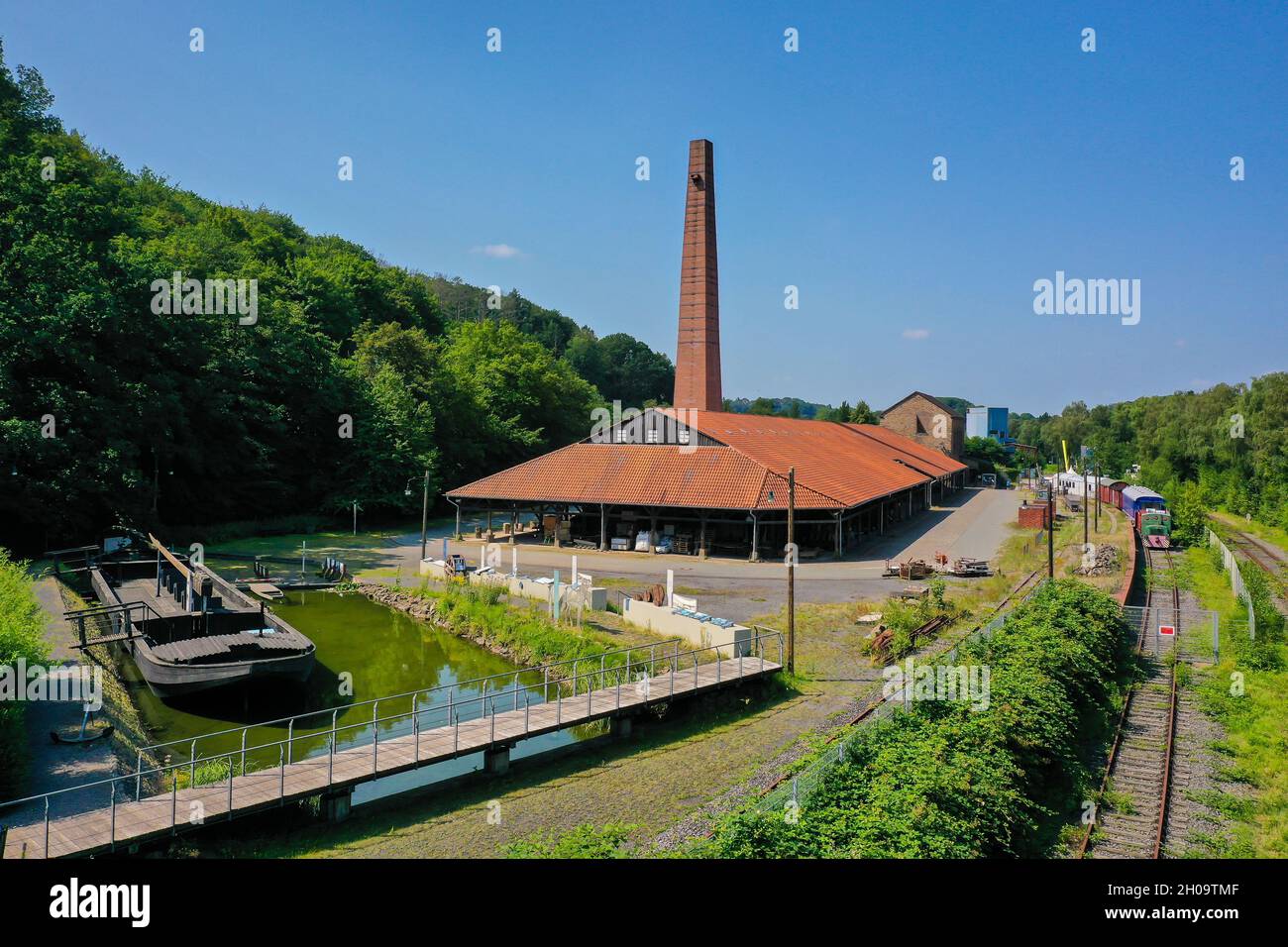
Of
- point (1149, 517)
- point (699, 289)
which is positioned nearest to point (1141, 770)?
point (1149, 517)

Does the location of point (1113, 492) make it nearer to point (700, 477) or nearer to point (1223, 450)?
point (1223, 450)

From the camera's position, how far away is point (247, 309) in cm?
4466

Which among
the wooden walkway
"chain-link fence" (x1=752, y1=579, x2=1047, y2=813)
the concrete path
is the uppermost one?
the concrete path

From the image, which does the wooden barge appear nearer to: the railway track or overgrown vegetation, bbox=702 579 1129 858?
overgrown vegetation, bbox=702 579 1129 858

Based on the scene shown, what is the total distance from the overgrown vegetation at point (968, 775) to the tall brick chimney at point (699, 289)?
89.5 ft

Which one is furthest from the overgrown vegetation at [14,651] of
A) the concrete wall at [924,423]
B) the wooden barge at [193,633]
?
the concrete wall at [924,423]

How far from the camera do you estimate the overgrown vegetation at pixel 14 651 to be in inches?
475

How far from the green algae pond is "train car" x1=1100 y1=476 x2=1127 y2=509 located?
154 ft

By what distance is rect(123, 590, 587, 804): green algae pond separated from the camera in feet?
46.9

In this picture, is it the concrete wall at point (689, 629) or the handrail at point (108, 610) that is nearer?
the handrail at point (108, 610)

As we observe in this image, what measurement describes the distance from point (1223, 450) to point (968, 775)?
5848 cm

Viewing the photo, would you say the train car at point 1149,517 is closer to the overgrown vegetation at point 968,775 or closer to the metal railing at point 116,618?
the overgrown vegetation at point 968,775

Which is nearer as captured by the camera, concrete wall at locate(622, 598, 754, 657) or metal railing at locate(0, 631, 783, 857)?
metal railing at locate(0, 631, 783, 857)

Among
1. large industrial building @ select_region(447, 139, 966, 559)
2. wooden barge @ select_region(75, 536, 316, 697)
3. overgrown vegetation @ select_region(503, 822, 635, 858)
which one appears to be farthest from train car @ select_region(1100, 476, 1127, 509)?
overgrown vegetation @ select_region(503, 822, 635, 858)
